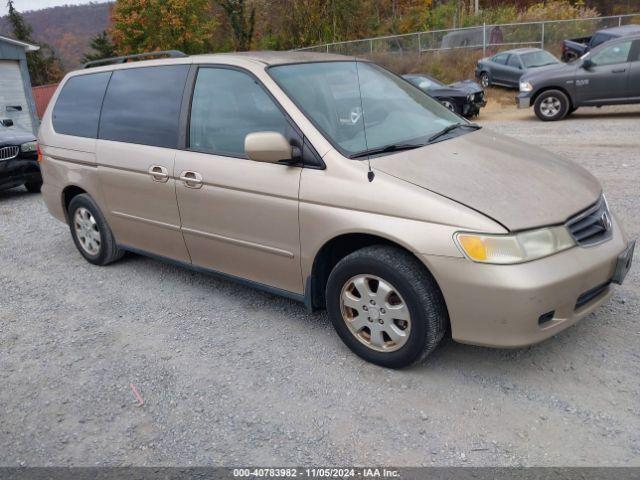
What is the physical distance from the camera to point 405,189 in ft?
10.1

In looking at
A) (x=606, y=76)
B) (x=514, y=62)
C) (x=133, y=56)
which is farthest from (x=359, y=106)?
(x=514, y=62)

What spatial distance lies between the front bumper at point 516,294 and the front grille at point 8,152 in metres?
8.11

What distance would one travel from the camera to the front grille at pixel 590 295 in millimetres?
3031

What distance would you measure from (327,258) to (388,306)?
54 cm

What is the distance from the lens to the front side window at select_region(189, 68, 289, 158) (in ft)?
12.2

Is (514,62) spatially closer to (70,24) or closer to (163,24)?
(163,24)

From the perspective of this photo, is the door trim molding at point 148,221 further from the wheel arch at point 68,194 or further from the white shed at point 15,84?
the white shed at point 15,84

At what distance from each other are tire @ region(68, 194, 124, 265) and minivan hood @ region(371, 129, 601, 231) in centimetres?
287

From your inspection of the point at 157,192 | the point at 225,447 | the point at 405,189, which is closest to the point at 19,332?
the point at 157,192

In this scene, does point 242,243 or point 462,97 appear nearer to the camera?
point 242,243

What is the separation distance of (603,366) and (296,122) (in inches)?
88.1

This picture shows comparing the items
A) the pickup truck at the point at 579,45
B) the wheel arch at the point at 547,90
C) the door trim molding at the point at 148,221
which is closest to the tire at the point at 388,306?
the door trim molding at the point at 148,221

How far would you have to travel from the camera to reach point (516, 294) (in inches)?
110

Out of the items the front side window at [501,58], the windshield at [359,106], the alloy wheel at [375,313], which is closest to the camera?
the alloy wheel at [375,313]
